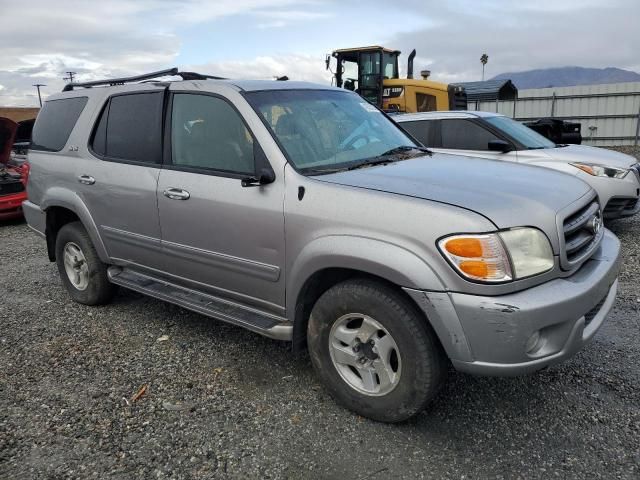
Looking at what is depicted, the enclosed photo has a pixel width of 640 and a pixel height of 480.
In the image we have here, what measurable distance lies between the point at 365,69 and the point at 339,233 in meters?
11.5

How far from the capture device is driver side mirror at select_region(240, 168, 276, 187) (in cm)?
304

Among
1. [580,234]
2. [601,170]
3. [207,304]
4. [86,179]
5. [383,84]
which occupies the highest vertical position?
[383,84]

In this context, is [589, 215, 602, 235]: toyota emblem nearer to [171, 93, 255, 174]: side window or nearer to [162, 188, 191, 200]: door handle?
[171, 93, 255, 174]: side window

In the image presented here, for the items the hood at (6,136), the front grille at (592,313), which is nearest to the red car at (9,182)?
the hood at (6,136)

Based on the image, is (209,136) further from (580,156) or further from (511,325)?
(580,156)

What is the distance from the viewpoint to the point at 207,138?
11.6 ft

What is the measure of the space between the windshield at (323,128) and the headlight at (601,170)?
11.6 ft

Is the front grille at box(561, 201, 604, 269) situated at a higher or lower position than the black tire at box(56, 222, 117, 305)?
higher

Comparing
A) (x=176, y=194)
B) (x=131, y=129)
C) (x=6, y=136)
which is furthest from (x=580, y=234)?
(x=6, y=136)

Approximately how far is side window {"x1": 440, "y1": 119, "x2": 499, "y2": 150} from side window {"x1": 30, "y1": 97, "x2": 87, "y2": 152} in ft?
15.7

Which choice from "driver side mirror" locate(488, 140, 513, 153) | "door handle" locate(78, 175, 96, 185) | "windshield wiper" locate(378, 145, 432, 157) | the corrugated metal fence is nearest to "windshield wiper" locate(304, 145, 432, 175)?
"windshield wiper" locate(378, 145, 432, 157)

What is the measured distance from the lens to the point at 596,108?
20484mm

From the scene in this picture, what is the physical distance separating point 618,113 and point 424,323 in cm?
2114

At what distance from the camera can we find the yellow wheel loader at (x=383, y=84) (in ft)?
43.1
